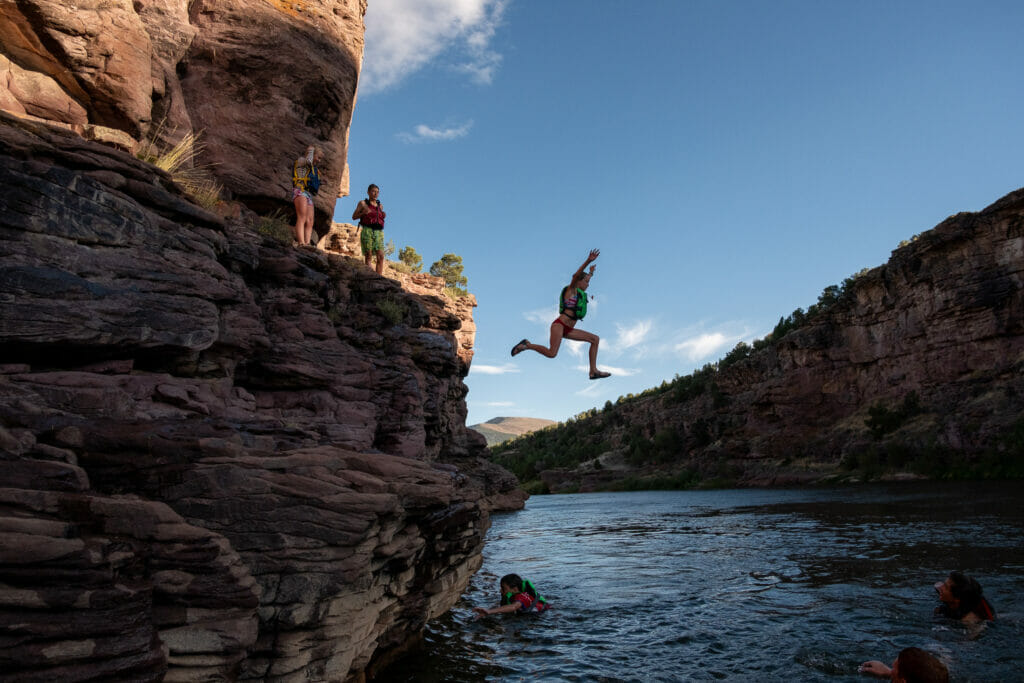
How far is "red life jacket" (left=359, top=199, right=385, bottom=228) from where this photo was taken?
15950 mm

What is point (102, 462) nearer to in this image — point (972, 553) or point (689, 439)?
point (972, 553)

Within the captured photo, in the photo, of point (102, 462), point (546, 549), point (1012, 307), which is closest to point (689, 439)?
point (1012, 307)

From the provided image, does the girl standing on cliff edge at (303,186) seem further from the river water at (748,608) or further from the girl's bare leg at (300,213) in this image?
the river water at (748,608)

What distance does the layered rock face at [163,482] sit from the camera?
4141mm

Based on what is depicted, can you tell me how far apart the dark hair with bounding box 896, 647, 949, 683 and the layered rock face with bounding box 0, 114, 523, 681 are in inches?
199

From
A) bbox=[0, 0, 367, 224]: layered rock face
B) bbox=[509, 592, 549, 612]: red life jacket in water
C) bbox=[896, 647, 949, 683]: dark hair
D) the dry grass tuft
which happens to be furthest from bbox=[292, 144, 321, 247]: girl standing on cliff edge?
bbox=[896, 647, 949, 683]: dark hair

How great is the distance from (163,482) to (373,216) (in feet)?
38.7

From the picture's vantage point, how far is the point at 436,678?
7.23 meters

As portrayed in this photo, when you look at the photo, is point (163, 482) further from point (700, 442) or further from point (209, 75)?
point (700, 442)

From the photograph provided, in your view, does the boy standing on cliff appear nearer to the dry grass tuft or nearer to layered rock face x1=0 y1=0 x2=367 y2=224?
layered rock face x1=0 y1=0 x2=367 y2=224

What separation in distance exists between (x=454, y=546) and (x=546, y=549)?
1321 cm

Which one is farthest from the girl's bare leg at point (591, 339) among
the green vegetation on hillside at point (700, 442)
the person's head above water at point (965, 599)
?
the green vegetation on hillside at point (700, 442)

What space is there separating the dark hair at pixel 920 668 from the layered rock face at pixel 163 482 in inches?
199

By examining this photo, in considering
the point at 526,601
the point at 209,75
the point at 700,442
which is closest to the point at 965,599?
the point at 526,601
